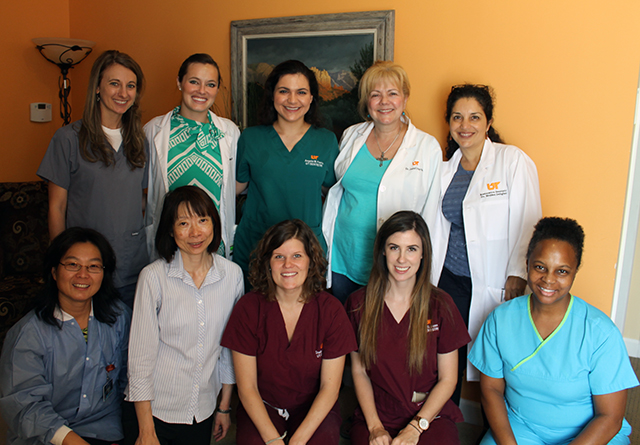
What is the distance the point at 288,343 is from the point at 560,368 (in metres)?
1.02

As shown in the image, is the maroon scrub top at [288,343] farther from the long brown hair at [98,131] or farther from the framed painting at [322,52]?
the framed painting at [322,52]

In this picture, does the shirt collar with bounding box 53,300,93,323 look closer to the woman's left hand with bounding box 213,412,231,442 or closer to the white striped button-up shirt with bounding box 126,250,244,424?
the white striped button-up shirt with bounding box 126,250,244,424

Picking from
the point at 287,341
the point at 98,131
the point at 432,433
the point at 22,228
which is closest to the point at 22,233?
the point at 22,228

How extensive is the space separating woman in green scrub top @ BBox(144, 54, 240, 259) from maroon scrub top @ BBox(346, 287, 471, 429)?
2.93 ft

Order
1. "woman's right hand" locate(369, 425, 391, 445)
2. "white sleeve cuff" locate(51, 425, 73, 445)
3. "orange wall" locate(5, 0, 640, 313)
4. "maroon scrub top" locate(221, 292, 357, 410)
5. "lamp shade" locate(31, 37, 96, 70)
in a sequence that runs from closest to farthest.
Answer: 1. "white sleeve cuff" locate(51, 425, 73, 445)
2. "woman's right hand" locate(369, 425, 391, 445)
3. "maroon scrub top" locate(221, 292, 357, 410)
4. "orange wall" locate(5, 0, 640, 313)
5. "lamp shade" locate(31, 37, 96, 70)

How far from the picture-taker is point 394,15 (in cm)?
247

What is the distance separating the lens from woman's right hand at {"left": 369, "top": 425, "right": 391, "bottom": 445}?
5.75ft

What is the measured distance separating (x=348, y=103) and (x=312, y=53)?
362 mm

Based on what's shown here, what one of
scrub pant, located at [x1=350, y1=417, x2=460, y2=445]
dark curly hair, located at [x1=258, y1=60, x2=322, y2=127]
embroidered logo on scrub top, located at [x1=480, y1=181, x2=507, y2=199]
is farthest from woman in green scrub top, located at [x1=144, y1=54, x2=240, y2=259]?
embroidered logo on scrub top, located at [x1=480, y1=181, x2=507, y2=199]

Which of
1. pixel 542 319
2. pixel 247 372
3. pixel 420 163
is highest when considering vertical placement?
pixel 420 163

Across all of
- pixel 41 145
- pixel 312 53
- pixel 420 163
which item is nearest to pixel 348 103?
pixel 312 53

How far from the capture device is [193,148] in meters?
2.26

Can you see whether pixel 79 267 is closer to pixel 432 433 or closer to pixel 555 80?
pixel 432 433

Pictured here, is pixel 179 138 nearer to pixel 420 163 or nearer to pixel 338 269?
pixel 338 269
